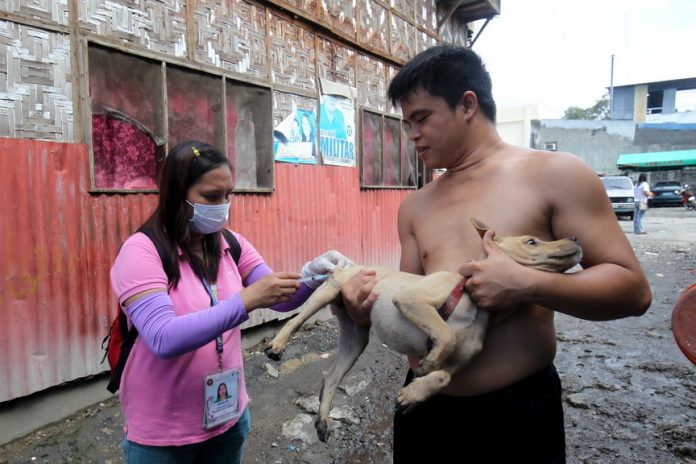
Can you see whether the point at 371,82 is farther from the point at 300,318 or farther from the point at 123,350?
the point at 123,350

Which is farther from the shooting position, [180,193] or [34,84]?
[34,84]

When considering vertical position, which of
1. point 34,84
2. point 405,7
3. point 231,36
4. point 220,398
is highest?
point 405,7

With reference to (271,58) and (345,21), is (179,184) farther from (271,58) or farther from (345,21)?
(345,21)

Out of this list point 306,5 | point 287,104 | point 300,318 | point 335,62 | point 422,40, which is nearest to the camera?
point 300,318

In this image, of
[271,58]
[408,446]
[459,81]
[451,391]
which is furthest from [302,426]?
[271,58]

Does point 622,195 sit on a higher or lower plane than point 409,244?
higher

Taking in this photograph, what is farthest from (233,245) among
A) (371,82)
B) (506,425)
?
(371,82)

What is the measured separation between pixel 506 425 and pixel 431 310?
0.50 meters

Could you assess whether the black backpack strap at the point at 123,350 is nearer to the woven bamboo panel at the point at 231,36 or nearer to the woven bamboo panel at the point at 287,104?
the woven bamboo panel at the point at 231,36

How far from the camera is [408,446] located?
1907 mm

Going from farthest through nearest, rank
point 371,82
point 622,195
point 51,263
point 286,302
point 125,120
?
point 622,195 < point 371,82 < point 125,120 < point 51,263 < point 286,302

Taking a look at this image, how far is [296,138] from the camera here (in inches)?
246

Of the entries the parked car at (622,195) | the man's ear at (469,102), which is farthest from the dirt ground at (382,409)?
the parked car at (622,195)

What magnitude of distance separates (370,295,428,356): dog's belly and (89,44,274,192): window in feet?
10.8
